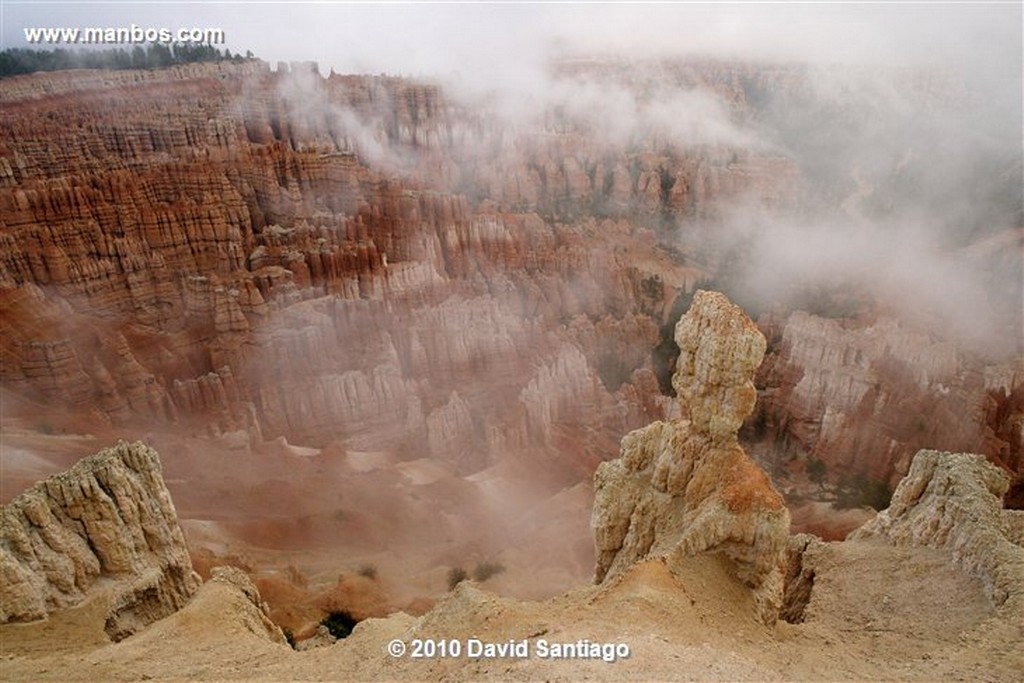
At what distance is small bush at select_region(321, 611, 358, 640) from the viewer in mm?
17062

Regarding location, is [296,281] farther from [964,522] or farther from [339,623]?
[964,522]

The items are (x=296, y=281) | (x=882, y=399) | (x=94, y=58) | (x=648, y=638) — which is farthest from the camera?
(x=94, y=58)

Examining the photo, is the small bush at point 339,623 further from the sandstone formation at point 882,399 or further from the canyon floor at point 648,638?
the sandstone formation at point 882,399

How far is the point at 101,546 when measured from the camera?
1194 centimetres

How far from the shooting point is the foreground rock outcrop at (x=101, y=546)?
10.9 metres

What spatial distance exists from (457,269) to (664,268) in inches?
693

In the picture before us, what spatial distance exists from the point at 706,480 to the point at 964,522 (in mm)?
4678

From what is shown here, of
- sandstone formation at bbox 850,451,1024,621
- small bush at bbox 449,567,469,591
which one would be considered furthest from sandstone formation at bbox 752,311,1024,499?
small bush at bbox 449,567,469,591

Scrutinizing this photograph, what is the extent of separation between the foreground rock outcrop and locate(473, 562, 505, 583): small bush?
8743 mm

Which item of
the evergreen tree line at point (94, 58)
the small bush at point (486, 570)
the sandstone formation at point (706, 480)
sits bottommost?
the small bush at point (486, 570)

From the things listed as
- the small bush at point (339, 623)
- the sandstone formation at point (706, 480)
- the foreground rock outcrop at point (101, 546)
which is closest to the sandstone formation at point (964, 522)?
the sandstone formation at point (706, 480)

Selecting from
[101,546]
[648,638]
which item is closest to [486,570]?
[101,546]

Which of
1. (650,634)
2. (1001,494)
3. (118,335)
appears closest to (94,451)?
(118,335)

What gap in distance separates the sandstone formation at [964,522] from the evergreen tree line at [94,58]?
54487 mm
